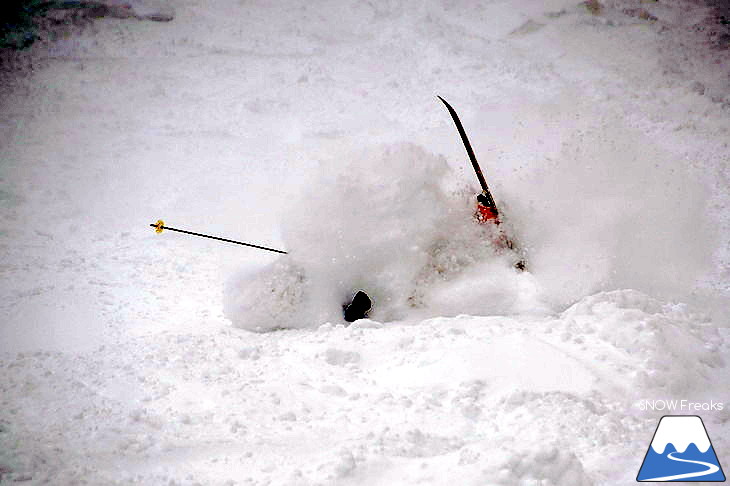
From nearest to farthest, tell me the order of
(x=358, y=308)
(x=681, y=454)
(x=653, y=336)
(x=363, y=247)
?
(x=681, y=454), (x=653, y=336), (x=358, y=308), (x=363, y=247)

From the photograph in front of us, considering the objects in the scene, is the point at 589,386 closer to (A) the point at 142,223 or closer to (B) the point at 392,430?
(B) the point at 392,430

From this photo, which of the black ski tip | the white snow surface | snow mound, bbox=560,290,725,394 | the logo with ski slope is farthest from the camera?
the black ski tip

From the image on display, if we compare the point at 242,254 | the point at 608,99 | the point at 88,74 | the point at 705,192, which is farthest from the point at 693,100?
the point at 88,74

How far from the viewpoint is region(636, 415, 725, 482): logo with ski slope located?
198cm

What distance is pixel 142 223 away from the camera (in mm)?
5559

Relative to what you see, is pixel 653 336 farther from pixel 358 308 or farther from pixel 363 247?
pixel 363 247

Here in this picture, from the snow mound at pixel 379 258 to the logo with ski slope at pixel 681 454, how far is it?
1.37 m

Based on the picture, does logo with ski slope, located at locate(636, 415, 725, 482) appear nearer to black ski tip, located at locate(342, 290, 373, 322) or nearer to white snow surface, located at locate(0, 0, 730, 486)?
white snow surface, located at locate(0, 0, 730, 486)

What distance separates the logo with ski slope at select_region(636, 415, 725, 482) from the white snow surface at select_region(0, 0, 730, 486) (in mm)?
51

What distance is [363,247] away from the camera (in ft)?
12.5

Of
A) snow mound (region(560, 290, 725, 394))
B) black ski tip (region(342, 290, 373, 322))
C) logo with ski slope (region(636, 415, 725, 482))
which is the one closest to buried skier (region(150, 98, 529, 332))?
black ski tip (region(342, 290, 373, 322))

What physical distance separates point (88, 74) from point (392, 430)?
8015 mm

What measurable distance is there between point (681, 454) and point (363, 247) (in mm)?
2252

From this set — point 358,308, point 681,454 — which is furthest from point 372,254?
point 681,454
